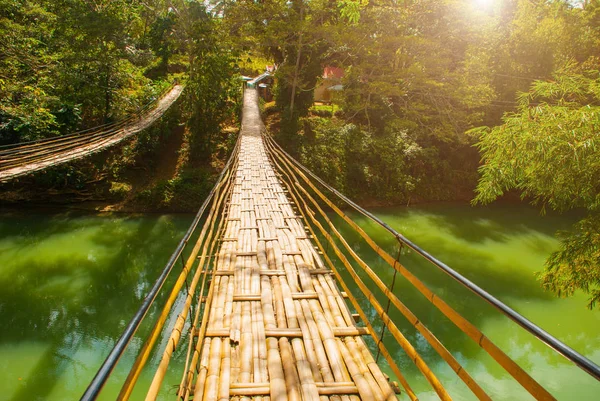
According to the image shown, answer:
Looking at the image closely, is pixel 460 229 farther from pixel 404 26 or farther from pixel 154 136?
pixel 154 136

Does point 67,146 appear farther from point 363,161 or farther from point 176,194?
point 363,161

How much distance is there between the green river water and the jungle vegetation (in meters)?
1.24

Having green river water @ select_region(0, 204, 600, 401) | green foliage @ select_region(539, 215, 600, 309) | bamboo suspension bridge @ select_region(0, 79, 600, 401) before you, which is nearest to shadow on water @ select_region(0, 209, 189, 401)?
green river water @ select_region(0, 204, 600, 401)

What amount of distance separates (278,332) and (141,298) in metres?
3.88

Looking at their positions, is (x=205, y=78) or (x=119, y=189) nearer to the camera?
(x=119, y=189)

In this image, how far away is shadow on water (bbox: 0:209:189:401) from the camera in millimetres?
3570

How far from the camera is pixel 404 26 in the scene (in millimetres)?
8180

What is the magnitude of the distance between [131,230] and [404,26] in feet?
27.1

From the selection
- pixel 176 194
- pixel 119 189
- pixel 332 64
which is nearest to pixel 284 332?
pixel 176 194

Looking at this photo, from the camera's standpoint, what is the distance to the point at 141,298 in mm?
4469

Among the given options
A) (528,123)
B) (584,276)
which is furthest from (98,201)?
(584,276)

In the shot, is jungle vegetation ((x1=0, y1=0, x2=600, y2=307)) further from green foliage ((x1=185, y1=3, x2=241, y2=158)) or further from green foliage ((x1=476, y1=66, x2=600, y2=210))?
green foliage ((x1=476, y1=66, x2=600, y2=210))

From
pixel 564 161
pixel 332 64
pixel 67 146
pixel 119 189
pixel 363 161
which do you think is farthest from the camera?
pixel 332 64

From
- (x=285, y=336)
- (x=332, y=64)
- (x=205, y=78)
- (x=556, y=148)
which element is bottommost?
(x=285, y=336)
